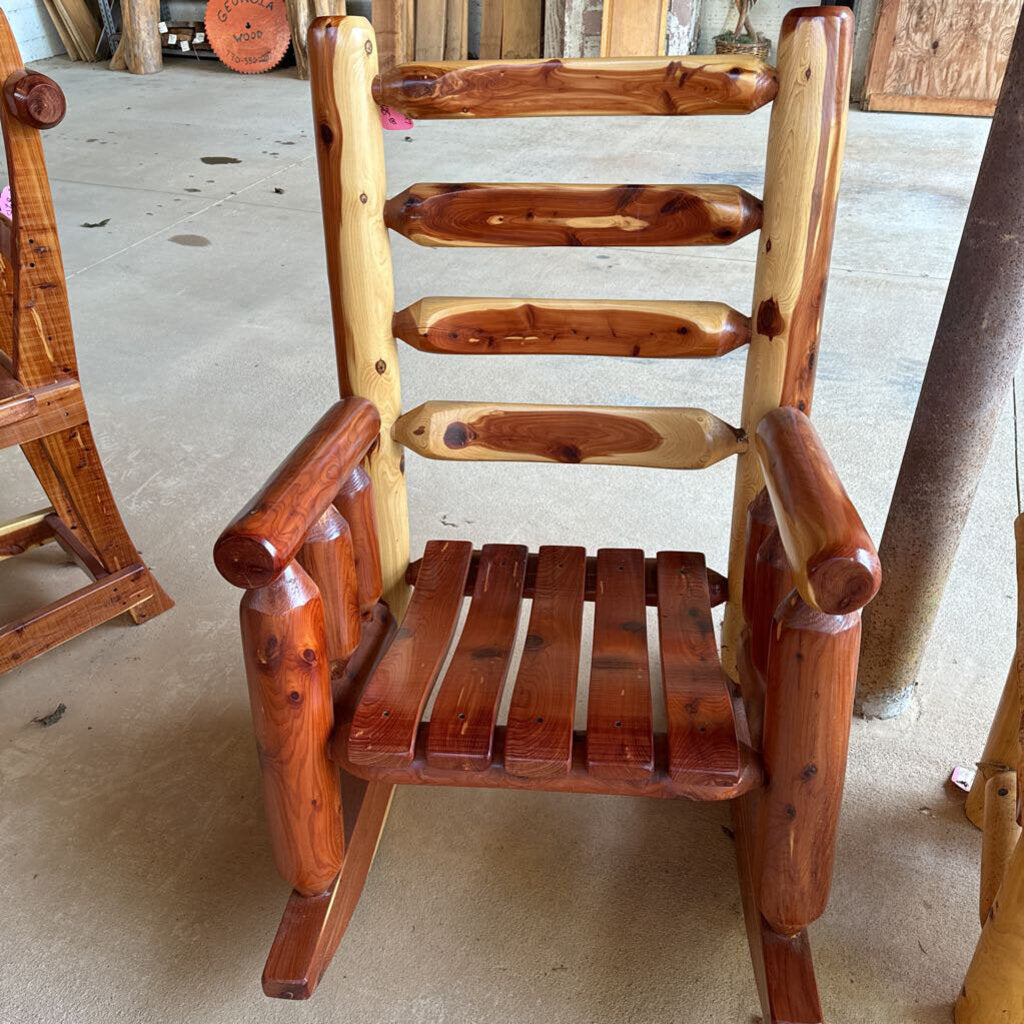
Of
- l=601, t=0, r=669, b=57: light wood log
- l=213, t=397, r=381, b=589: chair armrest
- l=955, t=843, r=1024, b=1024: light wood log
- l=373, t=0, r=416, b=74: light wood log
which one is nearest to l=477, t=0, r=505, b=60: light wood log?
l=373, t=0, r=416, b=74: light wood log

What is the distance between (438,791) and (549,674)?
0.51 m

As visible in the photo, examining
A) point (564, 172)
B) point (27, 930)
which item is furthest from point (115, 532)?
point (564, 172)

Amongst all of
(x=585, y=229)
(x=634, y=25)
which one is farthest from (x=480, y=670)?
(x=634, y=25)

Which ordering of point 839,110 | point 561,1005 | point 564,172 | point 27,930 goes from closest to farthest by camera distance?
point 839,110 → point 561,1005 → point 27,930 → point 564,172

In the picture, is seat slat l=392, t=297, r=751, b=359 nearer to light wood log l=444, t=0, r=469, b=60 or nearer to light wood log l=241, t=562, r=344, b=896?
light wood log l=241, t=562, r=344, b=896

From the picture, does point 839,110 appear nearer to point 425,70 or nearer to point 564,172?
point 425,70

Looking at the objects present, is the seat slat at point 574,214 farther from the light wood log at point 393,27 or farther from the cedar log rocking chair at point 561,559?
the light wood log at point 393,27

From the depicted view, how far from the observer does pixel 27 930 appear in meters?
1.34

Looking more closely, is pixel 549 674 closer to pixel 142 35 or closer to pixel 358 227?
pixel 358 227

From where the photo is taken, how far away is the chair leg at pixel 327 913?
110 centimetres

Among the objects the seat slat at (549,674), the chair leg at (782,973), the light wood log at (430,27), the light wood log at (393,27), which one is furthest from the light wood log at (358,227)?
the light wood log at (430,27)

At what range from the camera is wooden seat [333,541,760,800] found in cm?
100

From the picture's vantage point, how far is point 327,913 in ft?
3.83

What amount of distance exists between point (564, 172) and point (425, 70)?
11.6 feet
